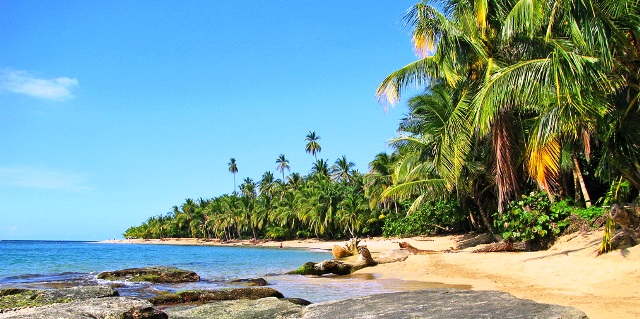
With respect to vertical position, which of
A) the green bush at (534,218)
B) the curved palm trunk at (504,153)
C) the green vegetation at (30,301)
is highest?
the curved palm trunk at (504,153)

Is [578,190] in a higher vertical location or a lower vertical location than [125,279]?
higher

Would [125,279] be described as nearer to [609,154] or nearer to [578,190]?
[609,154]


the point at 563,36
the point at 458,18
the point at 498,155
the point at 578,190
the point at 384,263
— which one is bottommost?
the point at 384,263

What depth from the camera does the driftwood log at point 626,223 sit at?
361 inches

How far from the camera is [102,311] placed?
17.8 feet

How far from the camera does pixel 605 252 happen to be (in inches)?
388

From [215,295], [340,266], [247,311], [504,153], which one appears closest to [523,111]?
[504,153]

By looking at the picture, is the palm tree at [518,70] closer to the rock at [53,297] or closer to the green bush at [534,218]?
the green bush at [534,218]

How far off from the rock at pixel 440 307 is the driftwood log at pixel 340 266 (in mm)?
8707

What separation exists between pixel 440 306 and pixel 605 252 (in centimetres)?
621

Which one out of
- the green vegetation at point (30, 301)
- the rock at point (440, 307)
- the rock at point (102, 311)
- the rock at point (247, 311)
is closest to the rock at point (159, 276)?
the green vegetation at point (30, 301)

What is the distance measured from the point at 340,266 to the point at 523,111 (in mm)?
7874

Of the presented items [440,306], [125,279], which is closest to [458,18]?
[440,306]

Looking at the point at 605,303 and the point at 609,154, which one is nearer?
the point at 605,303
